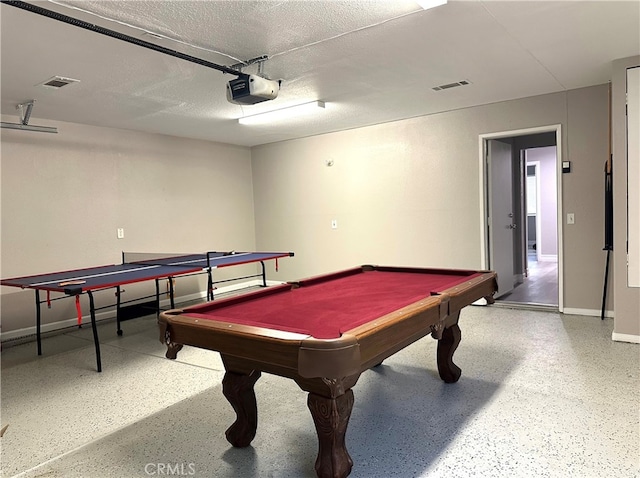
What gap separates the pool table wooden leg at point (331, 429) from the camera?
5.83 feet

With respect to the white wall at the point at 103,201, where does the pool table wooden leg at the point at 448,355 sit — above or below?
below

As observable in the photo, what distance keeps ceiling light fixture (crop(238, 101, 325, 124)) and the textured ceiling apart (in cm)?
15

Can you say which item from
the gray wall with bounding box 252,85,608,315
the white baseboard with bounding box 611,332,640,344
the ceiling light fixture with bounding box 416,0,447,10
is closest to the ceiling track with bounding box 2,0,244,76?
the ceiling light fixture with bounding box 416,0,447,10

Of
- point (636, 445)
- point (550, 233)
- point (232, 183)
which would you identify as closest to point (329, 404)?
point (636, 445)

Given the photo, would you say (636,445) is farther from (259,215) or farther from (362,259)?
(259,215)

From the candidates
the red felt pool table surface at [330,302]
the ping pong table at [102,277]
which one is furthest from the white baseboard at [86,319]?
the red felt pool table surface at [330,302]

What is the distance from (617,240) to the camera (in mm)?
3752

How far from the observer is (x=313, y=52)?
3176mm

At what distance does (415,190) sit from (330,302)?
3.50 meters

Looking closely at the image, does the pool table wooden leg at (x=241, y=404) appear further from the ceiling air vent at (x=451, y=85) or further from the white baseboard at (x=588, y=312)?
the white baseboard at (x=588, y=312)

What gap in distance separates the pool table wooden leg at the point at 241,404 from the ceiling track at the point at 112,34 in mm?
2017

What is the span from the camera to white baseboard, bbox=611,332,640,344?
3.65m

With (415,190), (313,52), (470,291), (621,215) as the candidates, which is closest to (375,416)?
(470,291)

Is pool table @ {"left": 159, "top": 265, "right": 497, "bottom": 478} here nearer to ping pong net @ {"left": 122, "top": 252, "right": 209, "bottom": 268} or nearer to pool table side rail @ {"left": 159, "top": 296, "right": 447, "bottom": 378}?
pool table side rail @ {"left": 159, "top": 296, "right": 447, "bottom": 378}
